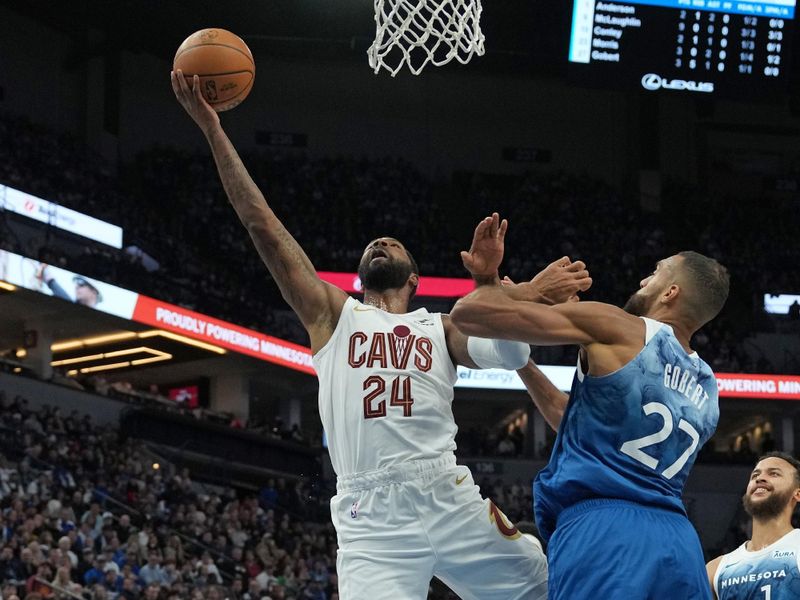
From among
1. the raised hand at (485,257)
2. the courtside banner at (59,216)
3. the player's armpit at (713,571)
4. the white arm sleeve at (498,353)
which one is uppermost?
the courtside banner at (59,216)

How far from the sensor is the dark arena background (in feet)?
58.1

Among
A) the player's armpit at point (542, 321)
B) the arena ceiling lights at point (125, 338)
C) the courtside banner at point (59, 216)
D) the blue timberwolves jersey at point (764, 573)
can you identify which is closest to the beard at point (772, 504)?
the blue timberwolves jersey at point (764, 573)

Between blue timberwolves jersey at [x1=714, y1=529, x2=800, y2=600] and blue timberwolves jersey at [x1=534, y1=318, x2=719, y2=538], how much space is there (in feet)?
6.94

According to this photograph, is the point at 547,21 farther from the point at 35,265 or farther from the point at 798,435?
the point at 798,435

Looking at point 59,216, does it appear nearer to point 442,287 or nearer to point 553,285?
point 442,287

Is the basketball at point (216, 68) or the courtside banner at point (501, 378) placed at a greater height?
the basketball at point (216, 68)

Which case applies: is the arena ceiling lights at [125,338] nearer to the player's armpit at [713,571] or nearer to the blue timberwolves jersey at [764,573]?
the player's armpit at [713,571]

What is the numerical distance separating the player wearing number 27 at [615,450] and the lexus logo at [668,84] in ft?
45.5

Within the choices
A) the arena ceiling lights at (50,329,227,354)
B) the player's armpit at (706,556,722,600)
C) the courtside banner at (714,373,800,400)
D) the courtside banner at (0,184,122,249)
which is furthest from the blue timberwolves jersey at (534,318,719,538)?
the courtside banner at (714,373,800,400)

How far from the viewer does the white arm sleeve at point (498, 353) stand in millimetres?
4525

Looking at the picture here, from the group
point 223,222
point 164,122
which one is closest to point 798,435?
point 223,222

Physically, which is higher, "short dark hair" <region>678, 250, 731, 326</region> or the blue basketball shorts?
"short dark hair" <region>678, 250, 731, 326</region>

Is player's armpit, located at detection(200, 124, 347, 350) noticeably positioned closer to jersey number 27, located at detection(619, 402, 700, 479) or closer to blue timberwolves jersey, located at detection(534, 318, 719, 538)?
blue timberwolves jersey, located at detection(534, 318, 719, 538)

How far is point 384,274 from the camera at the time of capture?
523 centimetres
